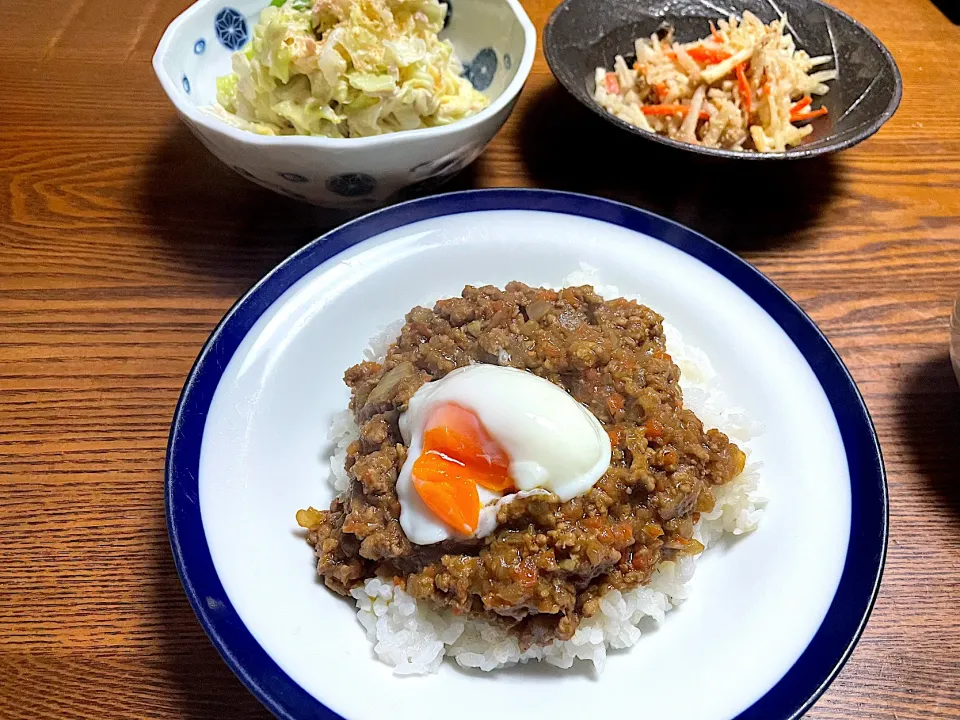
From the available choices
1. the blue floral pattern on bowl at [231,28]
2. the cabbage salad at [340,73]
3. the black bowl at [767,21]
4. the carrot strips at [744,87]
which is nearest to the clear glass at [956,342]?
the black bowl at [767,21]

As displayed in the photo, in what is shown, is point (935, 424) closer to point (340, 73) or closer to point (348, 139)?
point (348, 139)

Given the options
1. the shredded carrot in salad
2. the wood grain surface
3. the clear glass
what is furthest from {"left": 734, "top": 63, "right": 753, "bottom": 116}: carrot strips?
the clear glass

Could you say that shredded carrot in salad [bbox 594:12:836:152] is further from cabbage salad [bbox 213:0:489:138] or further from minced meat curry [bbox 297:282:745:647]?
minced meat curry [bbox 297:282:745:647]

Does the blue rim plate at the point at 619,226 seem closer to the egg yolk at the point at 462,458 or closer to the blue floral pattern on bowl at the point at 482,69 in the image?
the egg yolk at the point at 462,458

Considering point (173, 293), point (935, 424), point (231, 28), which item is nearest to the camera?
point (935, 424)

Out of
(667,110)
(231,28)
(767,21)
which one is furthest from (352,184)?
(767,21)

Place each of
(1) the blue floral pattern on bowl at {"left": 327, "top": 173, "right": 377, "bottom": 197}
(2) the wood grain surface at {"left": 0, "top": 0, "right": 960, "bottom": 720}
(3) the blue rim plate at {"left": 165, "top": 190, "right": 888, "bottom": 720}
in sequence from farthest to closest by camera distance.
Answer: (1) the blue floral pattern on bowl at {"left": 327, "top": 173, "right": 377, "bottom": 197} → (2) the wood grain surface at {"left": 0, "top": 0, "right": 960, "bottom": 720} → (3) the blue rim plate at {"left": 165, "top": 190, "right": 888, "bottom": 720}

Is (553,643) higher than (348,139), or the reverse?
(348,139)

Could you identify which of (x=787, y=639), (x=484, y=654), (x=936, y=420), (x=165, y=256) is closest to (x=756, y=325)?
(x=936, y=420)
